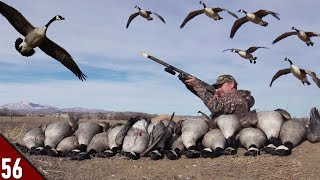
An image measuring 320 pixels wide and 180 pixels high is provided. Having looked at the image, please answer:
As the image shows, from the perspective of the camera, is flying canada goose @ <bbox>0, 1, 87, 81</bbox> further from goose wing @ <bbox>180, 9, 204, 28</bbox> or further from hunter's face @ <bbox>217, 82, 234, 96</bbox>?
goose wing @ <bbox>180, 9, 204, 28</bbox>

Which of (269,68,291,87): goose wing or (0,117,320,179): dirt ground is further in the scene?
(269,68,291,87): goose wing

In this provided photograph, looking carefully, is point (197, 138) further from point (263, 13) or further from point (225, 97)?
point (263, 13)

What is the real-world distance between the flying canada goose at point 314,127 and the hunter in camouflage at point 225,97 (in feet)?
5.82

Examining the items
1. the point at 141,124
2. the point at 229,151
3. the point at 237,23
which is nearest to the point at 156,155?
the point at 141,124

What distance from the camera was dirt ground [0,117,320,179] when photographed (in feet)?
33.7

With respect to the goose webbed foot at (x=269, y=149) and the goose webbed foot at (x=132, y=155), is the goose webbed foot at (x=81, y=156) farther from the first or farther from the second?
the goose webbed foot at (x=269, y=149)

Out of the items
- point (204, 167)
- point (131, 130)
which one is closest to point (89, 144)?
point (131, 130)

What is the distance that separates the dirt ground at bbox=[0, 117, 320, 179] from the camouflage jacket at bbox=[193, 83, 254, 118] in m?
1.95

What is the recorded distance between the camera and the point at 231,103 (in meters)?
13.7

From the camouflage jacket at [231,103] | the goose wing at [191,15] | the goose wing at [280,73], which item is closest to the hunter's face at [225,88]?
the camouflage jacket at [231,103]

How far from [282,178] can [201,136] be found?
304 centimetres

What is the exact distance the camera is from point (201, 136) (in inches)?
496

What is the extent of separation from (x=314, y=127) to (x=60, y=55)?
7521mm

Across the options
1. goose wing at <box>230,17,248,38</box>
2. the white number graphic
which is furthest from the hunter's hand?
the white number graphic
